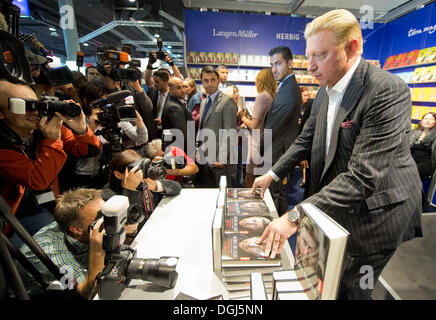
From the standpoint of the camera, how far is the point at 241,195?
1412mm

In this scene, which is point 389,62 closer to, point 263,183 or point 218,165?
point 218,165

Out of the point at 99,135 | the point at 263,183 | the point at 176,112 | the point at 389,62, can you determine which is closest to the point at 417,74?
the point at 389,62

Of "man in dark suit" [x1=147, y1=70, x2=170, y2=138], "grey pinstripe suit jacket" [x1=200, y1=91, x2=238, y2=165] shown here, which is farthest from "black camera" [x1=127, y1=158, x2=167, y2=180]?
"man in dark suit" [x1=147, y1=70, x2=170, y2=138]

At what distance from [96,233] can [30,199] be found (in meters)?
0.74

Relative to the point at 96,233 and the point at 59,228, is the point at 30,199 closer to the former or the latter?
the point at 59,228

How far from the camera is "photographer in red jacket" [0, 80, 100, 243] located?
1070 mm

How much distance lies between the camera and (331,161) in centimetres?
107

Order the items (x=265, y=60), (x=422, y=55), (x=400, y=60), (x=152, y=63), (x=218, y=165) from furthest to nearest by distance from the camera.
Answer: (x=265, y=60)
(x=400, y=60)
(x=422, y=55)
(x=152, y=63)
(x=218, y=165)

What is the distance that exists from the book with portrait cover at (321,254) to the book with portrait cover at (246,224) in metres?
0.40

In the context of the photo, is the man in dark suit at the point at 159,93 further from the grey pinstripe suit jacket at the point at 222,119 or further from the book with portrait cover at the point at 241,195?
the book with portrait cover at the point at 241,195

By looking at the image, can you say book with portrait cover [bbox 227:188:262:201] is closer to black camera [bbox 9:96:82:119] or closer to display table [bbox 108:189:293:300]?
display table [bbox 108:189:293:300]

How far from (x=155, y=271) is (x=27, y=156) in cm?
98

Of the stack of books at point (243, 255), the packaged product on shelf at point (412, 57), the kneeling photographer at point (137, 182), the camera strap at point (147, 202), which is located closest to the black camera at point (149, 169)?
the kneeling photographer at point (137, 182)

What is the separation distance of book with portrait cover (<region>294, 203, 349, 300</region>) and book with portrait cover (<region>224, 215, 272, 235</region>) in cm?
40
